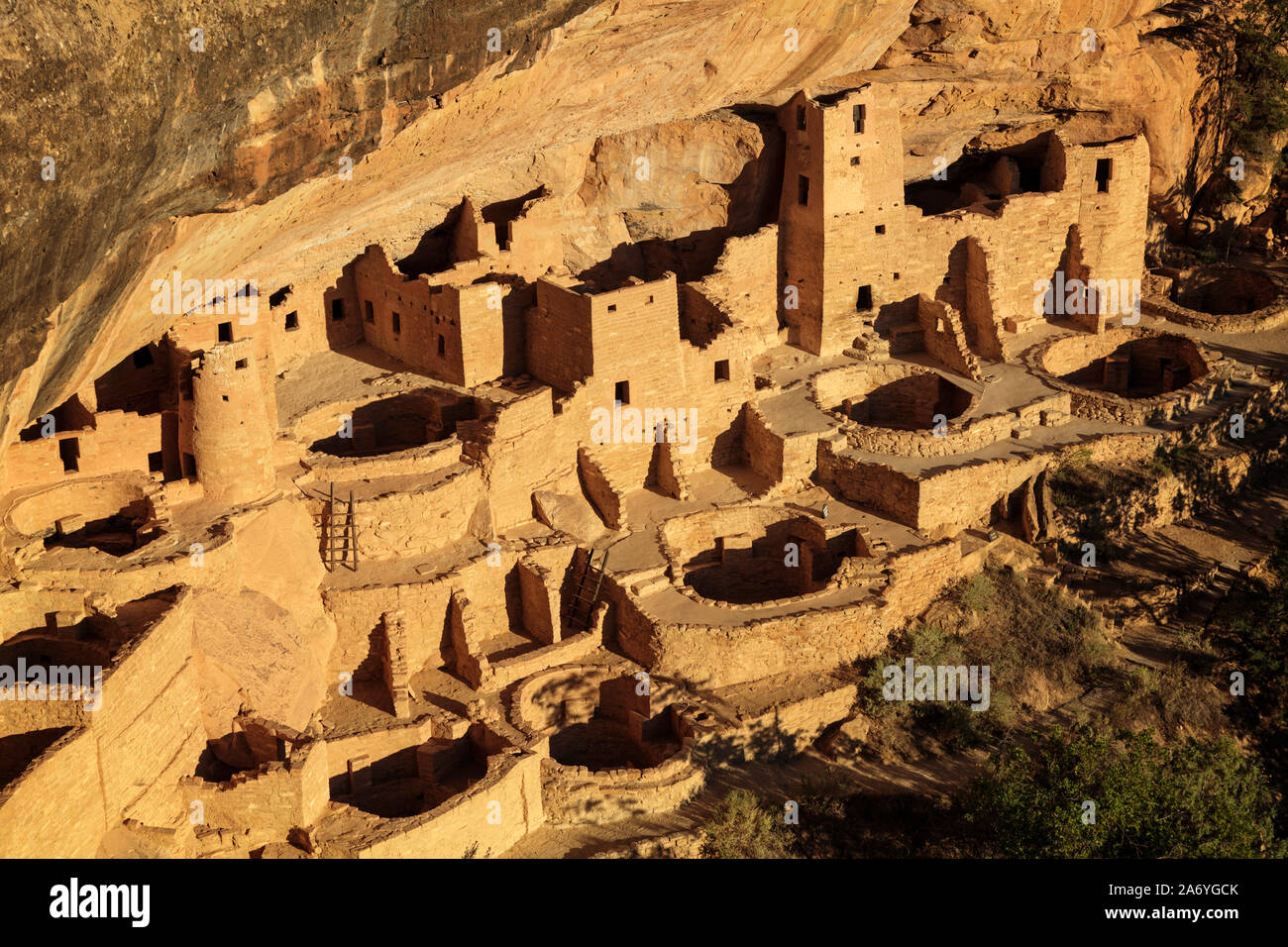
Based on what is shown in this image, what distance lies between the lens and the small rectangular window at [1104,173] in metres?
37.0

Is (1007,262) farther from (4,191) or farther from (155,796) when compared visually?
(4,191)

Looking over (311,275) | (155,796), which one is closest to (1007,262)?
(311,275)

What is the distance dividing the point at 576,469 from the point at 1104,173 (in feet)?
41.1

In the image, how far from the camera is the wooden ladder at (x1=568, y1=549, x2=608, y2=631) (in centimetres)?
3042

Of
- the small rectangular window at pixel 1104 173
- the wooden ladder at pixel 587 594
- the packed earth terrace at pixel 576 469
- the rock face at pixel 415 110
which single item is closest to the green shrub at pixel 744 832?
the packed earth terrace at pixel 576 469

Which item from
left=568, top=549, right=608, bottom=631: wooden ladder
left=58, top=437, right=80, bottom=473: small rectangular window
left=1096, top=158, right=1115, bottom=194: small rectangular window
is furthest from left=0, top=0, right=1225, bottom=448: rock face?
left=568, top=549, right=608, bottom=631: wooden ladder

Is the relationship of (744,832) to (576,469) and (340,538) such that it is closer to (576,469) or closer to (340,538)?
(576,469)

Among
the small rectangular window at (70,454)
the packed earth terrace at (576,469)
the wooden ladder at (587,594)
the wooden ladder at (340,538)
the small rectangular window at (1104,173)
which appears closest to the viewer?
the packed earth terrace at (576,469)

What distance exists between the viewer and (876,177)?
34.8 meters

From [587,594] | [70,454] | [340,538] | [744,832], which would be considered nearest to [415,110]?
[340,538]

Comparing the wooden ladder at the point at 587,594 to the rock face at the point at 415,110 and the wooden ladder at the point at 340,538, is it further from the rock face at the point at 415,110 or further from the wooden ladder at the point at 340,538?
the rock face at the point at 415,110

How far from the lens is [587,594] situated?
100 feet

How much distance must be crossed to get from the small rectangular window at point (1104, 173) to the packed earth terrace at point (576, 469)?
0.06 meters

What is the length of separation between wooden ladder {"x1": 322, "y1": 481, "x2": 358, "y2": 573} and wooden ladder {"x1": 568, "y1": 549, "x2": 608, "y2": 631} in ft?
11.8
